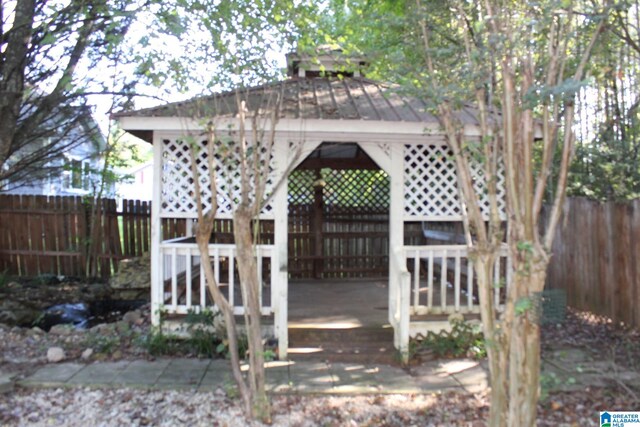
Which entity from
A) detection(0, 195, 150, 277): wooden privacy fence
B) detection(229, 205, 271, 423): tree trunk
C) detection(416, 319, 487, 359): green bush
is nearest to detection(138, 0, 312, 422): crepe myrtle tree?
detection(229, 205, 271, 423): tree trunk

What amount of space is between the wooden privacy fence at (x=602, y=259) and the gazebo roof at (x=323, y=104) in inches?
83.8

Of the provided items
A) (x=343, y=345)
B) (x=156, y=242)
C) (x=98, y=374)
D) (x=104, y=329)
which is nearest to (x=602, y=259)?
(x=343, y=345)

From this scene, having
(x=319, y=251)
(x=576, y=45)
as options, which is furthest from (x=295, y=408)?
(x=319, y=251)

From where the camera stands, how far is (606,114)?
8.49m

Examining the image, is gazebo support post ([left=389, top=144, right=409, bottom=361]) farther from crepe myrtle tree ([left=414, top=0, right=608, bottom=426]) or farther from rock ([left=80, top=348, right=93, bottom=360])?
rock ([left=80, top=348, right=93, bottom=360])

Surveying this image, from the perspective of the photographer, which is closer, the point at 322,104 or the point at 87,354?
the point at 87,354

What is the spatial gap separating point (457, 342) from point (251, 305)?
8.77 ft

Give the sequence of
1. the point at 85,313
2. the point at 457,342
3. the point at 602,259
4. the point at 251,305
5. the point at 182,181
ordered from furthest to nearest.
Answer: the point at 85,313 < the point at 602,259 < the point at 182,181 < the point at 457,342 < the point at 251,305

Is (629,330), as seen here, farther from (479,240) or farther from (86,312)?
(86,312)

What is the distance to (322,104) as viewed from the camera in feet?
19.2

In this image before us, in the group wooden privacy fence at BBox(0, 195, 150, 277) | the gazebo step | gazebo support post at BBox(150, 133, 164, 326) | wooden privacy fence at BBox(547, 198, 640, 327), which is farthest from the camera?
wooden privacy fence at BBox(0, 195, 150, 277)

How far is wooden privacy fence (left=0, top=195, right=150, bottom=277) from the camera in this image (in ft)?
33.3

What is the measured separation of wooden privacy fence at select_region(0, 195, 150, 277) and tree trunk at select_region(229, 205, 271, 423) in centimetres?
698

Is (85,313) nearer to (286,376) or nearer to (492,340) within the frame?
(286,376)
